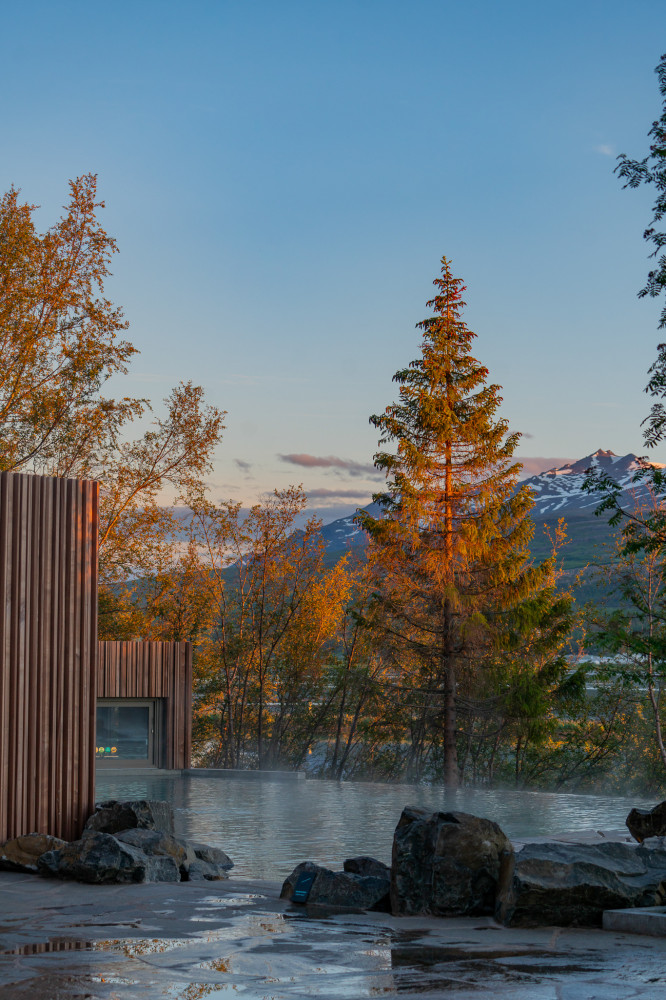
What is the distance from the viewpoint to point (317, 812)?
476 inches

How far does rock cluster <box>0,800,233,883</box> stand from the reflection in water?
2.16ft

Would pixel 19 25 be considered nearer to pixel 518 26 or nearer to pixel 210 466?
pixel 518 26

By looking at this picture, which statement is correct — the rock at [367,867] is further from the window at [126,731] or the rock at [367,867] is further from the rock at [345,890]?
the window at [126,731]

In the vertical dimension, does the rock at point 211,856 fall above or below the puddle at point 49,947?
below

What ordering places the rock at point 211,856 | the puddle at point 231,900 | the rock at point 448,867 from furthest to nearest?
the rock at point 211,856 < the puddle at point 231,900 < the rock at point 448,867

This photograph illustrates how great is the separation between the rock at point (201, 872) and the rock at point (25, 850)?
2.91 ft

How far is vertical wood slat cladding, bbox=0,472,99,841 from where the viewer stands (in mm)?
7309

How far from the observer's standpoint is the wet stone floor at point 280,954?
3797mm

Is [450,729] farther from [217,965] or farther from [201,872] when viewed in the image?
[217,965]

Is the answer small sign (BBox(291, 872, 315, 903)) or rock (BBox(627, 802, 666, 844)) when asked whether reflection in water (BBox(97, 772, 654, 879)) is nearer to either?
small sign (BBox(291, 872, 315, 903))

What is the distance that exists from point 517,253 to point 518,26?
4.24 metres

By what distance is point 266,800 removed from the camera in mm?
13789

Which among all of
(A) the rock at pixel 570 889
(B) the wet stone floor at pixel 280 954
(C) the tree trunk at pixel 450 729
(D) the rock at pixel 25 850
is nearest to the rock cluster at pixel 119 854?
(D) the rock at pixel 25 850

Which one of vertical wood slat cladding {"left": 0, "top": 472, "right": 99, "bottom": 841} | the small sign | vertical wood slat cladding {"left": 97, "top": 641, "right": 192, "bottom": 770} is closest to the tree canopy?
vertical wood slat cladding {"left": 97, "top": 641, "right": 192, "bottom": 770}
